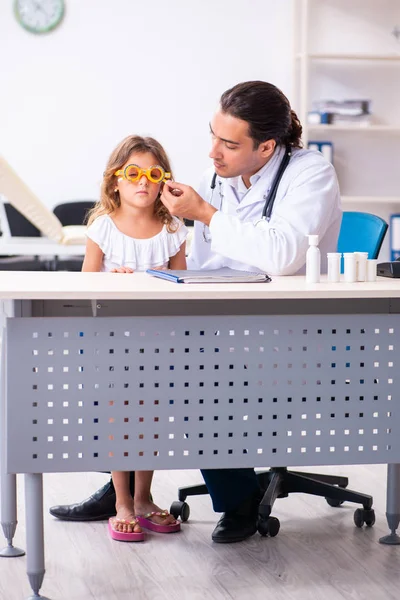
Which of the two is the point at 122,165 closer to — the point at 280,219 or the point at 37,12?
the point at 280,219

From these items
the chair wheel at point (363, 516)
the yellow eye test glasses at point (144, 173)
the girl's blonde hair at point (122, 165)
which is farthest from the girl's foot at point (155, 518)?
the yellow eye test glasses at point (144, 173)

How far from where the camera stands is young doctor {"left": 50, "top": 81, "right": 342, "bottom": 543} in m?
2.22

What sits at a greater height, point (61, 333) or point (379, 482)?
point (61, 333)

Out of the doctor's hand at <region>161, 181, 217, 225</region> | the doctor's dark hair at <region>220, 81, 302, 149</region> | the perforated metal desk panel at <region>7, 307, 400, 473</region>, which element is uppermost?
the doctor's dark hair at <region>220, 81, 302, 149</region>

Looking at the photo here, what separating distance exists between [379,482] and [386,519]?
0.40m

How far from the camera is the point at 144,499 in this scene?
2471 mm

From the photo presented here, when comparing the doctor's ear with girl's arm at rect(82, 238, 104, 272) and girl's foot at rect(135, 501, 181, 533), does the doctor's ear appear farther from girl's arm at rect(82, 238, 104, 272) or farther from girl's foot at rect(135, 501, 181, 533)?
girl's foot at rect(135, 501, 181, 533)

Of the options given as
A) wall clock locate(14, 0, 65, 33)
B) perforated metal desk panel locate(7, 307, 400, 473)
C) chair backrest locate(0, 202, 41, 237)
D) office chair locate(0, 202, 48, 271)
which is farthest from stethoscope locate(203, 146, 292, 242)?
wall clock locate(14, 0, 65, 33)

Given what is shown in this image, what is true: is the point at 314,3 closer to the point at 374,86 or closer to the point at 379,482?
the point at 374,86

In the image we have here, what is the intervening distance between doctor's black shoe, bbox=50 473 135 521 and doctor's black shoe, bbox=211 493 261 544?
0.32m

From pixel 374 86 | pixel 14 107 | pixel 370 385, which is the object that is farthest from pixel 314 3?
pixel 370 385

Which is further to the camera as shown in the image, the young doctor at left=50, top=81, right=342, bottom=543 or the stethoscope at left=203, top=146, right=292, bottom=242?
the stethoscope at left=203, top=146, right=292, bottom=242

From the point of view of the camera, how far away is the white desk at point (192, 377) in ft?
6.20

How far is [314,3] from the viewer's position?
20.4 ft
